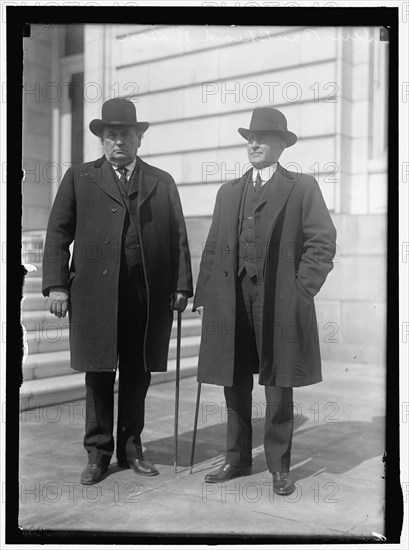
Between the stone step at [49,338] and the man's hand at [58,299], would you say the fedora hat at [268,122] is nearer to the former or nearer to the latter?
the man's hand at [58,299]

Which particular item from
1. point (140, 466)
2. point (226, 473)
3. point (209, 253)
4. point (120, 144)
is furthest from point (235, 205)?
point (140, 466)

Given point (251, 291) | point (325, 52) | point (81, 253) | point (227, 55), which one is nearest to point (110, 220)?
point (81, 253)

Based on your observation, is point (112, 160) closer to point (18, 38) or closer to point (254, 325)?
point (18, 38)

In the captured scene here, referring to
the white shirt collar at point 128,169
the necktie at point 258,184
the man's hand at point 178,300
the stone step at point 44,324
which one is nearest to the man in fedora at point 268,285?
the necktie at point 258,184

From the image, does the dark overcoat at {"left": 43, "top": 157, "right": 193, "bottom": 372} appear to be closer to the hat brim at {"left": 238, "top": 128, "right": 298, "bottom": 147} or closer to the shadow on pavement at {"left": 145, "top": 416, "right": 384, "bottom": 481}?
the hat brim at {"left": 238, "top": 128, "right": 298, "bottom": 147}

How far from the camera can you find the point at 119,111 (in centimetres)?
445

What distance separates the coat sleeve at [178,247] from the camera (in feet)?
15.4

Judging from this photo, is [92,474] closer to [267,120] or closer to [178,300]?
[178,300]

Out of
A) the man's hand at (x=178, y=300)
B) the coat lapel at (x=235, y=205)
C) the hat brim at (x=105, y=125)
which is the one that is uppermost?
the hat brim at (x=105, y=125)

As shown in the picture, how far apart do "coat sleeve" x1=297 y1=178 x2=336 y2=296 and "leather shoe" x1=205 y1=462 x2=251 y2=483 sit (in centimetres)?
128

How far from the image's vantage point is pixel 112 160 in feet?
15.2

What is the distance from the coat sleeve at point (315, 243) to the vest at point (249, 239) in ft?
0.88

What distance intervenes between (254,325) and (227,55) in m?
1.74

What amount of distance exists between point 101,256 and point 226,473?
163cm
